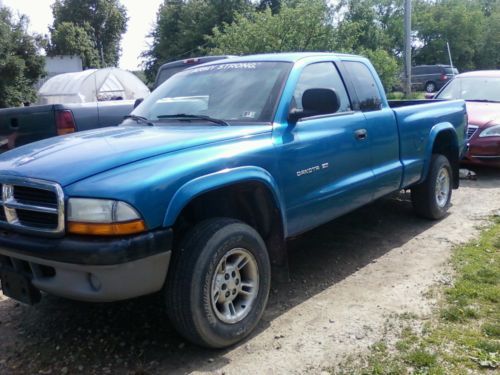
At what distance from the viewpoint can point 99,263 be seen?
2.66 m

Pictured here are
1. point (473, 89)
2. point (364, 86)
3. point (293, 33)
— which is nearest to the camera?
point (364, 86)

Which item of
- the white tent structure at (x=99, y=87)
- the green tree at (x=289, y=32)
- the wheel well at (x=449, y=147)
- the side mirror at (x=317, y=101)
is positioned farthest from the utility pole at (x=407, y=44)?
the side mirror at (x=317, y=101)

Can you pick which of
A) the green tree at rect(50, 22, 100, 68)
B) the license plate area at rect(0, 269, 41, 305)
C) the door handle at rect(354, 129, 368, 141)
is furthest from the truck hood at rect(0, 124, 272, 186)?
the green tree at rect(50, 22, 100, 68)

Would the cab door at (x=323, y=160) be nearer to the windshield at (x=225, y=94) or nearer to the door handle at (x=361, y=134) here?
the door handle at (x=361, y=134)

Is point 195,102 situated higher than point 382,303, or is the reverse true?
point 195,102

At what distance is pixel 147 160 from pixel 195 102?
127cm

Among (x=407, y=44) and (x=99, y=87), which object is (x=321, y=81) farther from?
(x=99, y=87)

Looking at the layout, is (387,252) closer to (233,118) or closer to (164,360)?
(233,118)

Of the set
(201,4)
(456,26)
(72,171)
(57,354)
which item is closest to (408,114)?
(72,171)

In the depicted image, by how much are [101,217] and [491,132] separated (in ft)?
23.1

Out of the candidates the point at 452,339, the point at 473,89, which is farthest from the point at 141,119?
the point at 473,89

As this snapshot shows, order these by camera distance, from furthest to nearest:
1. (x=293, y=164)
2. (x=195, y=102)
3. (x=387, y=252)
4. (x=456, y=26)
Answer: (x=456, y=26), (x=387, y=252), (x=195, y=102), (x=293, y=164)

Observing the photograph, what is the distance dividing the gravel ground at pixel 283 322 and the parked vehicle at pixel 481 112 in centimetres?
314

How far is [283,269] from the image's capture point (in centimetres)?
389
